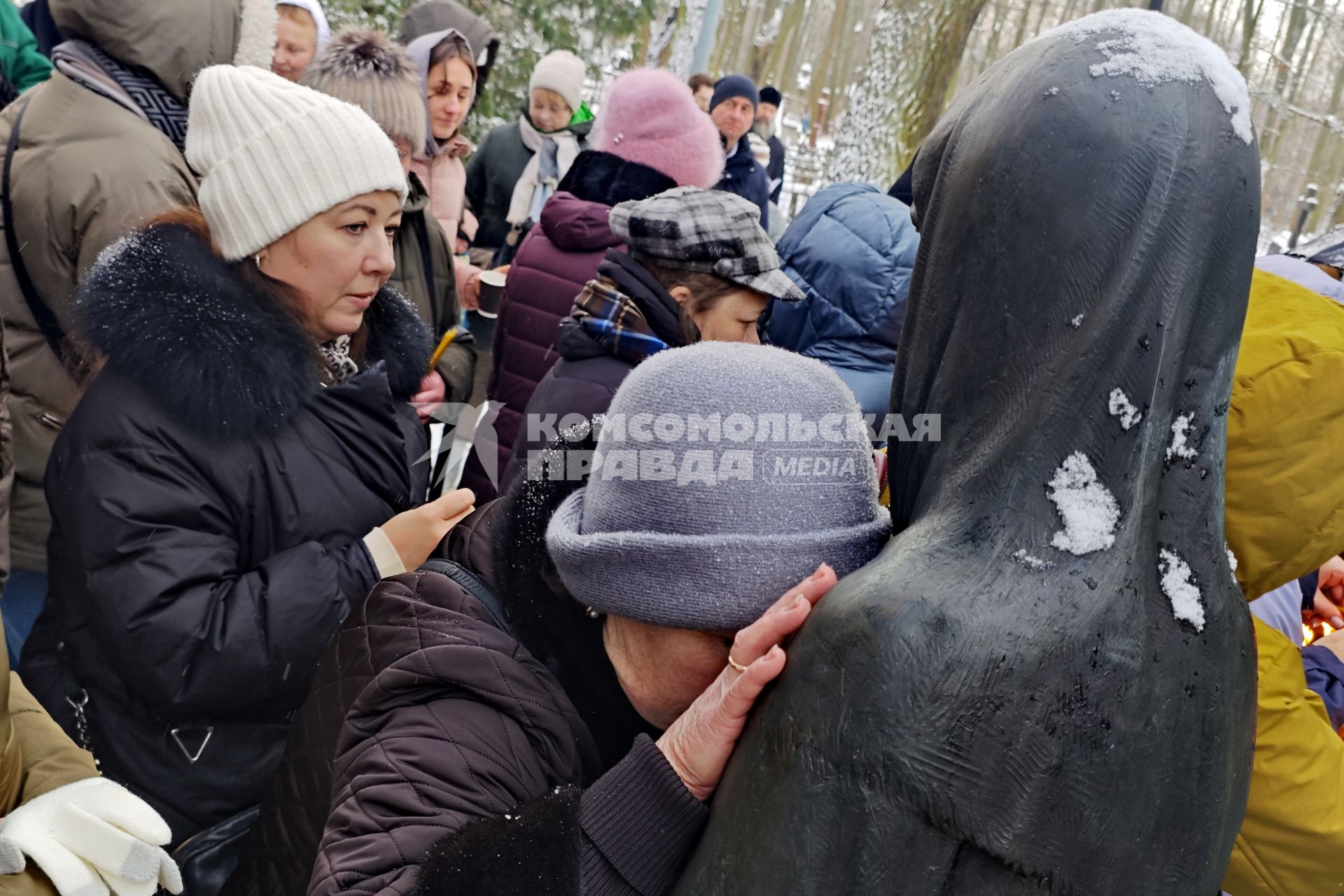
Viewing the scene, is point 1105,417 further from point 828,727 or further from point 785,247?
point 785,247

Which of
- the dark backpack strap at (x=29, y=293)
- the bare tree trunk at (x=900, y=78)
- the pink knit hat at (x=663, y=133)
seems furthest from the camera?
the bare tree trunk at (x=900, y=78)

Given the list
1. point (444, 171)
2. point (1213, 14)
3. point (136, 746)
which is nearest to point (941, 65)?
point (444, 171)

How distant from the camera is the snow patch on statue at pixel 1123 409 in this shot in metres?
0.95

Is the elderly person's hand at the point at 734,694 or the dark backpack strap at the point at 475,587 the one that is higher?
the elderly person's hand at the point at 734,694

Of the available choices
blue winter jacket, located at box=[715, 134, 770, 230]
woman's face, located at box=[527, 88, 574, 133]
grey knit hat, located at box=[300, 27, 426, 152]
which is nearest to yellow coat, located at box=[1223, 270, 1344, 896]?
grey knit hat, located at box=[300, 27, 426, 152]

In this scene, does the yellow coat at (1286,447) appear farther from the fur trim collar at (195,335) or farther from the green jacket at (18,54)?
the green jacket at (18,54)

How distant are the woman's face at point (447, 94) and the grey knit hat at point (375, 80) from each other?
0.74 meters

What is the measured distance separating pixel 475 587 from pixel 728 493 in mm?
558

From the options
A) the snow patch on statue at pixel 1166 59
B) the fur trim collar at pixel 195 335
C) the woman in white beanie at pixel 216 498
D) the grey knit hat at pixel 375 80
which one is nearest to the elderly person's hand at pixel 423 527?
the woman in white beanie at pixel 216 498

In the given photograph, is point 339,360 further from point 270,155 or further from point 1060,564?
point 1060,564

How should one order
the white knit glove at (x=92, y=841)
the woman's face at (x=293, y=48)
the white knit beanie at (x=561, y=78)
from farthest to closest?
the white knit beanie at (x=561, y=78)
the woman's face at (x=293, y=48)
the white knit glove at (x=92, y=841)

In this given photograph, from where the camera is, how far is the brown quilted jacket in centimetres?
116

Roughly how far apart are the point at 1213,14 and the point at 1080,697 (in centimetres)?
1988

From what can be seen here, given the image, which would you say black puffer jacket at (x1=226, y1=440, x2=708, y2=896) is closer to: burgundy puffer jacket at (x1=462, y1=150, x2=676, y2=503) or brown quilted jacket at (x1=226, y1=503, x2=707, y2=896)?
brown quilted jacket at (x1=226, y1=503, x2=707, y2=896)
